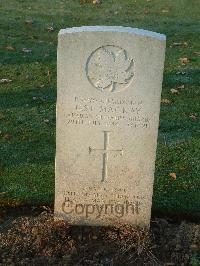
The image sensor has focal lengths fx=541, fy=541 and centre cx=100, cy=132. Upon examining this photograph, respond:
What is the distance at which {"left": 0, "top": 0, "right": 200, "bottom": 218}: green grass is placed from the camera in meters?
6.11

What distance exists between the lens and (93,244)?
5.07 m

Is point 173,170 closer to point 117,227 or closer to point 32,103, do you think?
point 117,227

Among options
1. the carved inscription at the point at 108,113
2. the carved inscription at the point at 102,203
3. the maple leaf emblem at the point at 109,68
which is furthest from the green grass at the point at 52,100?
the maple leaf emblem at the point at 109,68

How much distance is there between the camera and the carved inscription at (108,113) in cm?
473

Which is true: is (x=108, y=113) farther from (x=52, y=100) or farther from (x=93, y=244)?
(x=52, y=100)

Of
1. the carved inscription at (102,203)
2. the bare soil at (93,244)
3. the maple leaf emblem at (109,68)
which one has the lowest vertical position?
the bare soil at (93,244)

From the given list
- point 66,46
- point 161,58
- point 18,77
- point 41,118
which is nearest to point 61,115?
point 66,46

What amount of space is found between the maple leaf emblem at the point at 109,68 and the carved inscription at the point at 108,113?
0.14m

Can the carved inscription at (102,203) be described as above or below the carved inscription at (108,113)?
below

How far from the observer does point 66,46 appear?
14.8 feet

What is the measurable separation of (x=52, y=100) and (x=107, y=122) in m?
3.76

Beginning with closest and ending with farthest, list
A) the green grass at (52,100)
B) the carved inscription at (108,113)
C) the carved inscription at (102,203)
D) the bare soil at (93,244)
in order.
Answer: the carved inscription at (108,113) < the bare soil at (93,244) < the carved inscription at (102,203) < the green grass at (52,100)

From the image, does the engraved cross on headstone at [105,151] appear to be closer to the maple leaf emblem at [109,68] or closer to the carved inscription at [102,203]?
the carved inscription at [102,203]

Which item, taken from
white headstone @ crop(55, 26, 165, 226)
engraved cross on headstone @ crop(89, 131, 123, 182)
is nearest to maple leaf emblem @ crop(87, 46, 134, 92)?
white headstone @ crop(55, 26, 165, 226)
